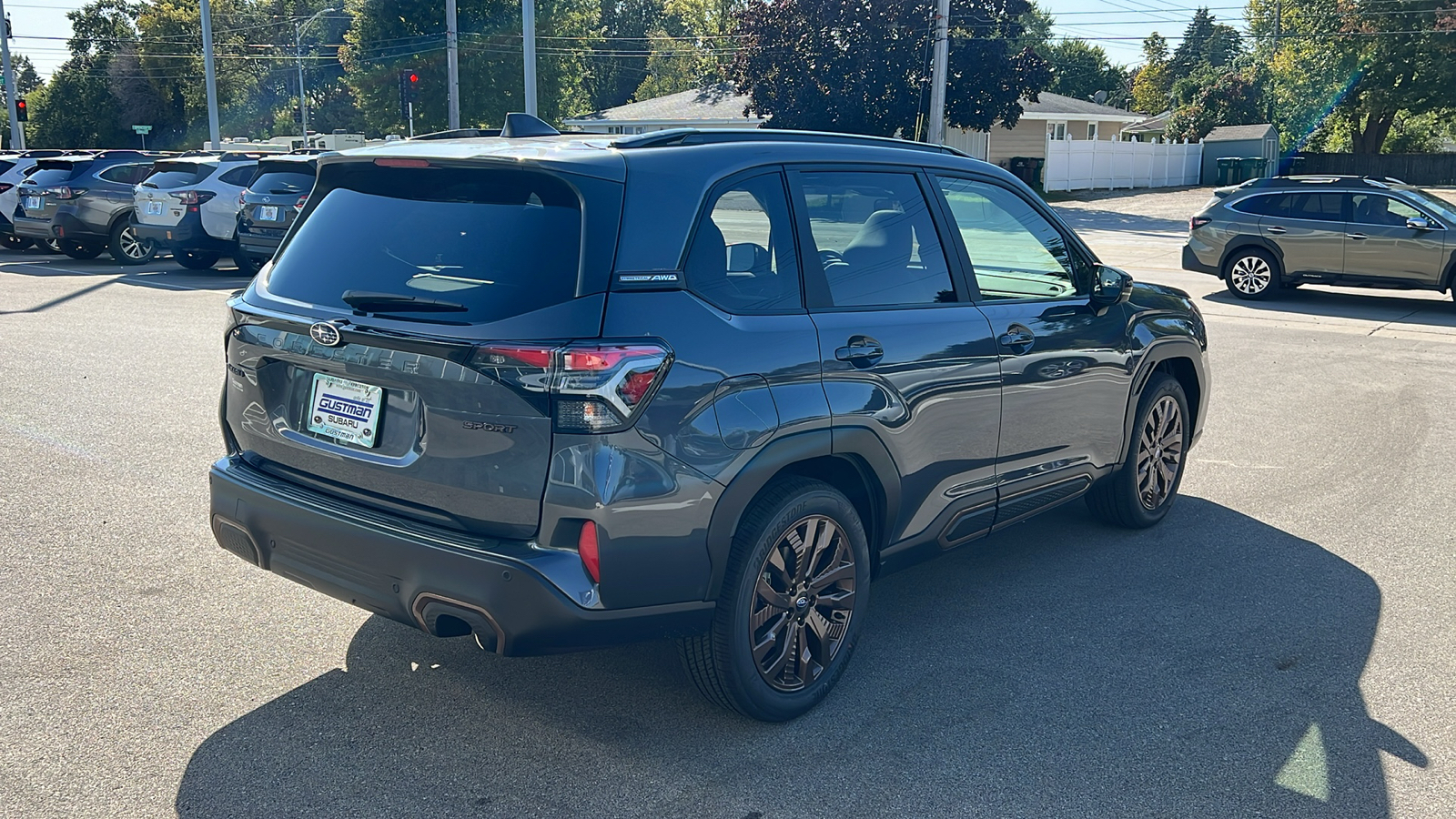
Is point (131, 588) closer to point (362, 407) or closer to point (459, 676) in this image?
point (459, 676)

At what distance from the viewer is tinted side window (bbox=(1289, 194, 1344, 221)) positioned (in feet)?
50.2

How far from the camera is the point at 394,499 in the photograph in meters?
3.54

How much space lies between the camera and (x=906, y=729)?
3838 mm

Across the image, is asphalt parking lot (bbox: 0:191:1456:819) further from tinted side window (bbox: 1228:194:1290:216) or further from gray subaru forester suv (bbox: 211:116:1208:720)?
tinted side window (bbox: 1228:194:1290:216)

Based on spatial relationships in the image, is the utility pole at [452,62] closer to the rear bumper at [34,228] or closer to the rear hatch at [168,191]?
the rear bumper at [34,228]

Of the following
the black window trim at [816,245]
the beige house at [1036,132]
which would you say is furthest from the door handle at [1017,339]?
the beige house at [1036,132]

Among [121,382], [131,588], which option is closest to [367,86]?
[121,382]

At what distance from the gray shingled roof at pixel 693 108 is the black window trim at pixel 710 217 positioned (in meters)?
40.6

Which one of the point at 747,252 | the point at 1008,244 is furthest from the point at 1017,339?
the point at 747,252

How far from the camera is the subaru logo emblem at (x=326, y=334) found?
359 cm

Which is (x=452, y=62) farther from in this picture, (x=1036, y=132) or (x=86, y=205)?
(x=1036, y=132)

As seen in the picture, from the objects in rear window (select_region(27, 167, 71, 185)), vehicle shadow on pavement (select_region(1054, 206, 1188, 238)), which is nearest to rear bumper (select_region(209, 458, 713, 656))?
rear window (select_region(27, 167, 71, 185))

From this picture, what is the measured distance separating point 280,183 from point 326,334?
508 inches

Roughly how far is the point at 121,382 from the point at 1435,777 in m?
8.79
